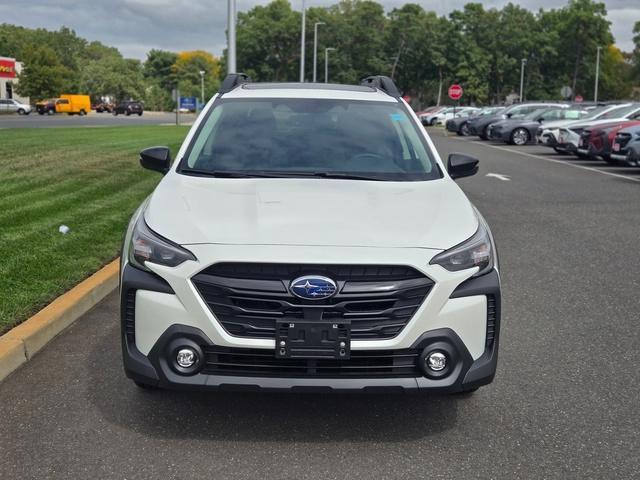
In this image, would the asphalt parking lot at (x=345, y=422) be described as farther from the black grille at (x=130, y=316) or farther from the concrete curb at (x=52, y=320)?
the black grille at (x=130, y=316)

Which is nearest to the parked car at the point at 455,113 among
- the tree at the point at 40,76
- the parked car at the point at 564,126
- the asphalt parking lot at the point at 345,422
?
the parked car at the point at 564,126

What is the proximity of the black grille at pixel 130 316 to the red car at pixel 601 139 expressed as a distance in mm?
17434

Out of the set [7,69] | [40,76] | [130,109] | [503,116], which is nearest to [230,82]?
[503,116]

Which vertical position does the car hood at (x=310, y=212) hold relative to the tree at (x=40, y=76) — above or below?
below

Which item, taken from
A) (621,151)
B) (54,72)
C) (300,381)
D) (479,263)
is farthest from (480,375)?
(54,72)

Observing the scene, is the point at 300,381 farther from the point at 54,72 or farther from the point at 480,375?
the point at 54,72

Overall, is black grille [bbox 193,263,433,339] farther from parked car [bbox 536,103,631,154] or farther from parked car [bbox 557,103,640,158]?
parked car [bbox 536,103,631,154]

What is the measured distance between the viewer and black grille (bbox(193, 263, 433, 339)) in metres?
3.46

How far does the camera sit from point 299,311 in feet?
11.4

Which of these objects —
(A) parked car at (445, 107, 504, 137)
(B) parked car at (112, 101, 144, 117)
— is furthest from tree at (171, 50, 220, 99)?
(A) parked car at (445, 107, 504, 137)

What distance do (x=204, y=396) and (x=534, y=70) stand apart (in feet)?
339

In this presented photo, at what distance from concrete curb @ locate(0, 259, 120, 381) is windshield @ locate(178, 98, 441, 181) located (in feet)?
4.78

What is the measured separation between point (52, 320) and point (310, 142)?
2102mm

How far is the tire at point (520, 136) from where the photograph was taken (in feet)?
101
